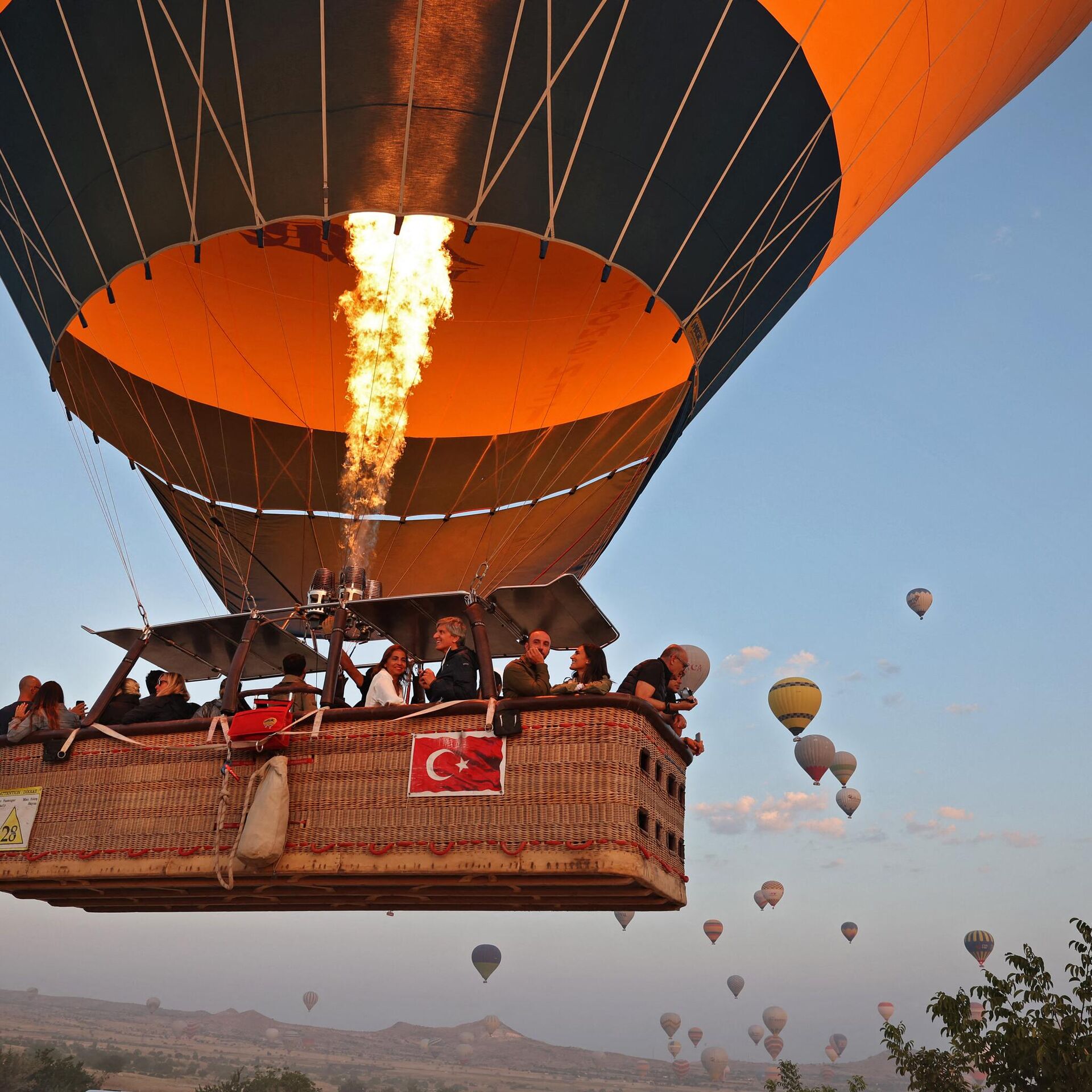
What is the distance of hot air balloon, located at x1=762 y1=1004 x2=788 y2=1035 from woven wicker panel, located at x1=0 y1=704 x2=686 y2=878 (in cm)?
7059

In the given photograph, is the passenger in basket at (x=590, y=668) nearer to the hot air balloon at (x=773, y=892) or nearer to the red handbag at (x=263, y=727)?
the red handbag at (x=263, y=727)

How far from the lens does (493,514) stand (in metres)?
10.5

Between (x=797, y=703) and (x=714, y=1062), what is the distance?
64.6 meters

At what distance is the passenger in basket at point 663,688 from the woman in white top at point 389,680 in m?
0.98

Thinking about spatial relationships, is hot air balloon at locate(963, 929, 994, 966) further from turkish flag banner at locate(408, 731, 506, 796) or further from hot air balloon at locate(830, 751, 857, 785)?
turkish flag banner at locate(408, 731, 506, 796)

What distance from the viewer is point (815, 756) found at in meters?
39.2

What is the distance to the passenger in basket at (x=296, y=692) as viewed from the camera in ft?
15.8

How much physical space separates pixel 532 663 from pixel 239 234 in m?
5.41

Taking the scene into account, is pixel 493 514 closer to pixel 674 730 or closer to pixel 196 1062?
pixel 674 730

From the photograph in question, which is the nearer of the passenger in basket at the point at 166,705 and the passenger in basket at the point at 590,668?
the passenger in basket at the point at 590,668

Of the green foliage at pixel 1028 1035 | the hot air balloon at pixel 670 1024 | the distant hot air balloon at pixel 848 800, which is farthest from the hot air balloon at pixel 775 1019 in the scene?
the green foliage at pixel 1028 1035

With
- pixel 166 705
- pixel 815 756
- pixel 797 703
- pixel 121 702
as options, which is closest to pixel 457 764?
pixel 166 705

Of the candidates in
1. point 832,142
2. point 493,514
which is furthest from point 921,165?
point 493,514

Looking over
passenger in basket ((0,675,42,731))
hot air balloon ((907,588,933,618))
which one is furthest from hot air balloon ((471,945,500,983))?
passenger in basket ((0,675,42,731))
